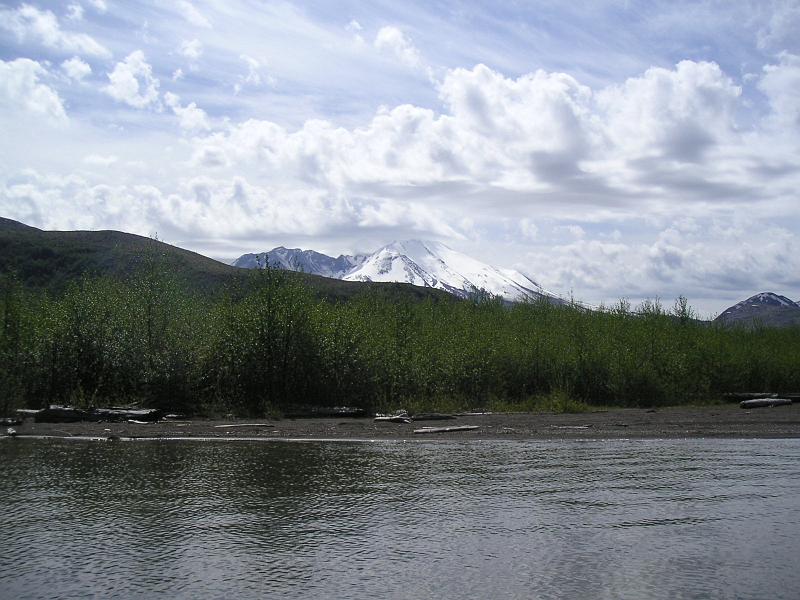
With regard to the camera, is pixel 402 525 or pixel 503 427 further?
pixel 503 427

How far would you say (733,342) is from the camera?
122 feet

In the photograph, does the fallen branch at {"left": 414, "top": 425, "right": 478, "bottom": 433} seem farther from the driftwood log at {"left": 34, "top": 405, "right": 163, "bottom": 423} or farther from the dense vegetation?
the driftwood log at {"left": 34, "top": 405, "right": 163, "bottom": 423}

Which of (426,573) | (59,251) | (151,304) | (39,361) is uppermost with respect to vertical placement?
(59,251)

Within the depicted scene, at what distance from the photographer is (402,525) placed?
32.1 ft

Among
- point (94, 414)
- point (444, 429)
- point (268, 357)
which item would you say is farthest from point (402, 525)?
point (268, 357)

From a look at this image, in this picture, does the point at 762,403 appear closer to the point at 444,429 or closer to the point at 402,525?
the point at 444,429

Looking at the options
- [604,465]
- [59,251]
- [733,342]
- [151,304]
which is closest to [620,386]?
[733,342]

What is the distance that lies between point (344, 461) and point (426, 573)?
23.9 ft

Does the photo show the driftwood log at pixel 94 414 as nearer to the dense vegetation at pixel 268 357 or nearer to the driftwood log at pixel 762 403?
the dense vegetation at pixel 268 357

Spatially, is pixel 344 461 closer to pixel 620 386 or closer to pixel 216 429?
pixel 216 429

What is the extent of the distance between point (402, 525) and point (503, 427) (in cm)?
1157

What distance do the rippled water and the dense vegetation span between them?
10.5 meters

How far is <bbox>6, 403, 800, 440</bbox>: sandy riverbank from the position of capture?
1953 centimetres

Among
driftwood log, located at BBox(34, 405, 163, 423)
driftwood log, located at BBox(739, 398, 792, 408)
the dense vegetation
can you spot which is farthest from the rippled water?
driftwood log, located at BBox(739, 398, 792, 408)
